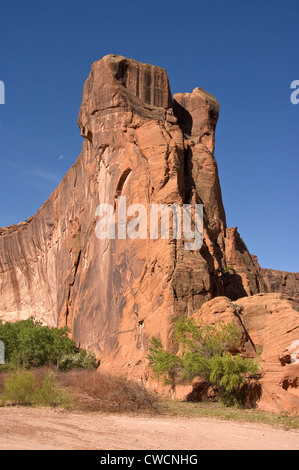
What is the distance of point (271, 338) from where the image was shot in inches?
725

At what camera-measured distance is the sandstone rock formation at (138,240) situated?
2405 centimetres

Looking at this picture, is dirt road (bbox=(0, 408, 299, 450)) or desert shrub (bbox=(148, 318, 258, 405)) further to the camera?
desert shrub (bbox=(148, 318, 258, 405))

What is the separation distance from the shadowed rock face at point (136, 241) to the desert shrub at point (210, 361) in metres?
2.33

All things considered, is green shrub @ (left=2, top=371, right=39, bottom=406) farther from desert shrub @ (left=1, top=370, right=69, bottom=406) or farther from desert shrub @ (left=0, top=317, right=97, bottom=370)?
desert shrub @ (left=0, top=317, right=97, bottom=370)

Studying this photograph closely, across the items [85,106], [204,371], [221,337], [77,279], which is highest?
[85,106]

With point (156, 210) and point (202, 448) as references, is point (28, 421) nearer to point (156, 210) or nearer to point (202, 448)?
point (202, 448)

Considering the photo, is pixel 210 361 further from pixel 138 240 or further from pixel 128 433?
pixel 138 240

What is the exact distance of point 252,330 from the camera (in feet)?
65.0

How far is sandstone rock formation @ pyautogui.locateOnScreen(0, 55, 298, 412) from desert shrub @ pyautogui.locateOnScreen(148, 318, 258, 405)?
213 cm

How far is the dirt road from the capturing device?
948 cm

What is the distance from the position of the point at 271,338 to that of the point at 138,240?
10730mm

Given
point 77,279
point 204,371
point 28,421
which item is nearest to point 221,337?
point 204,371

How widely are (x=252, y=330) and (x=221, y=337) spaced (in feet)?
6.90

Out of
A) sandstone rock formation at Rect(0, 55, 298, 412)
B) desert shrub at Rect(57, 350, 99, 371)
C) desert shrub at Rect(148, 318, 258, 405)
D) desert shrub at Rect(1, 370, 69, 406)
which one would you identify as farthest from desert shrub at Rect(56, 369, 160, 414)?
desert shrub at Rect(57, 350, 99, 371)
